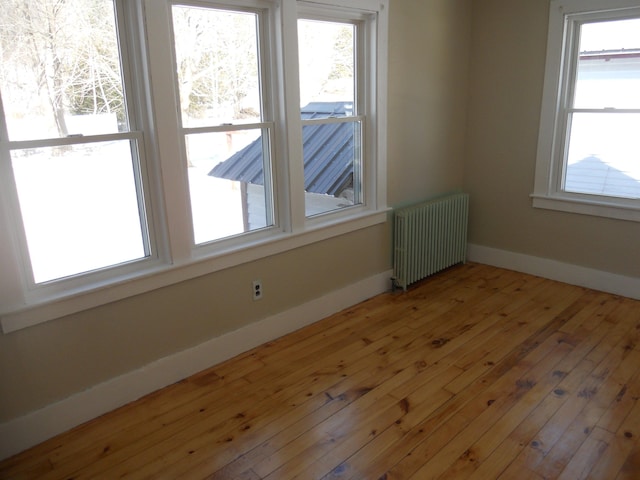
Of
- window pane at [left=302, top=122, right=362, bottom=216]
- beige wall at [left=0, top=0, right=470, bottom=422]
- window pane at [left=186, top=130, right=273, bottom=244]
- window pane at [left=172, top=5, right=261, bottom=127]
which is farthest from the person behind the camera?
window pane at [left=302, top=122, right=362, bottom=216]

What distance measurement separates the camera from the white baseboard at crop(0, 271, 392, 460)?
2.32 meters

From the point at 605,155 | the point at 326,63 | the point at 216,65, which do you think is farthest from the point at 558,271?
the point at 216,65

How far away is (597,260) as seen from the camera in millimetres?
3996

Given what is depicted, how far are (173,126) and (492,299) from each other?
2.71 metres

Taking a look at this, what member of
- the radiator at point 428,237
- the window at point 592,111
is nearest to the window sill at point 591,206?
the window at point 592,111

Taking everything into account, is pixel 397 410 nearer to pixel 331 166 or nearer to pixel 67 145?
pixel 331 166

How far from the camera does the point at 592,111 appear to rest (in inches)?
152

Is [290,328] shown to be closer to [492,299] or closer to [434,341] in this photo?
[434,341]

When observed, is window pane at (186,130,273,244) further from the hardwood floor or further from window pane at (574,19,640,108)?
window pane at (574,19,640,108)

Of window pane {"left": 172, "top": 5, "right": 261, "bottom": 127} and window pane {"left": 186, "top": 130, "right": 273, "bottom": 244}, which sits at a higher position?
window pane {"left": 172, "top": 5, "right": 261, "bottom": 127}

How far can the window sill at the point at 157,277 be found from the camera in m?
2.24

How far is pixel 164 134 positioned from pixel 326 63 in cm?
132

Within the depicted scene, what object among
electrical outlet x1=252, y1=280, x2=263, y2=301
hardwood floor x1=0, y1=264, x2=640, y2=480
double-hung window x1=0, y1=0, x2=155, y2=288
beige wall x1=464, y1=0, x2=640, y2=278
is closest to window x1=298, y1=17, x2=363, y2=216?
electrical outlet x1=252, y1=280, x2=263, y2=301

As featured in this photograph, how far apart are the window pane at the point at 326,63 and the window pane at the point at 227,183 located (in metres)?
0.50
